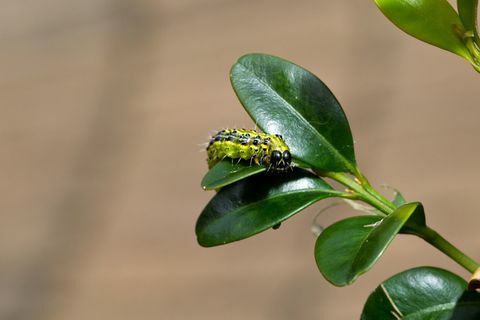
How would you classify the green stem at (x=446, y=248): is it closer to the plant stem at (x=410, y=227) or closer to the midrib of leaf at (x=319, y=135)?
the plant stem at (x=410, y=227)

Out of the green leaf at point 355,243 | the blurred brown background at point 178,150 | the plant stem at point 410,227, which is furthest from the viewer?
the blurred brown background at point 178,150

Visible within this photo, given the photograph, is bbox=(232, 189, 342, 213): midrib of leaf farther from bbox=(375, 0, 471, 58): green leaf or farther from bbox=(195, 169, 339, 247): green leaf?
bbox=(375, 0, 471, 58): green leaf

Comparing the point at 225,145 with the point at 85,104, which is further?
the point at 85,104

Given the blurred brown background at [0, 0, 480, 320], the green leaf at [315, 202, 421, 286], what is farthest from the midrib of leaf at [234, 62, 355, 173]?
the blurred brown background at [0, 0, 480, 320]

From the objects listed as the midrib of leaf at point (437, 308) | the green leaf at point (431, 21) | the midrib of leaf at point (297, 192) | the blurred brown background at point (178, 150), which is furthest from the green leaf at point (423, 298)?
the blurred brown background at point (178, 150)

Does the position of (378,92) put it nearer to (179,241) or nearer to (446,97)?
(446,97)

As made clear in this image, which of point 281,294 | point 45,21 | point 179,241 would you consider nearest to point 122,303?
point 179,241
